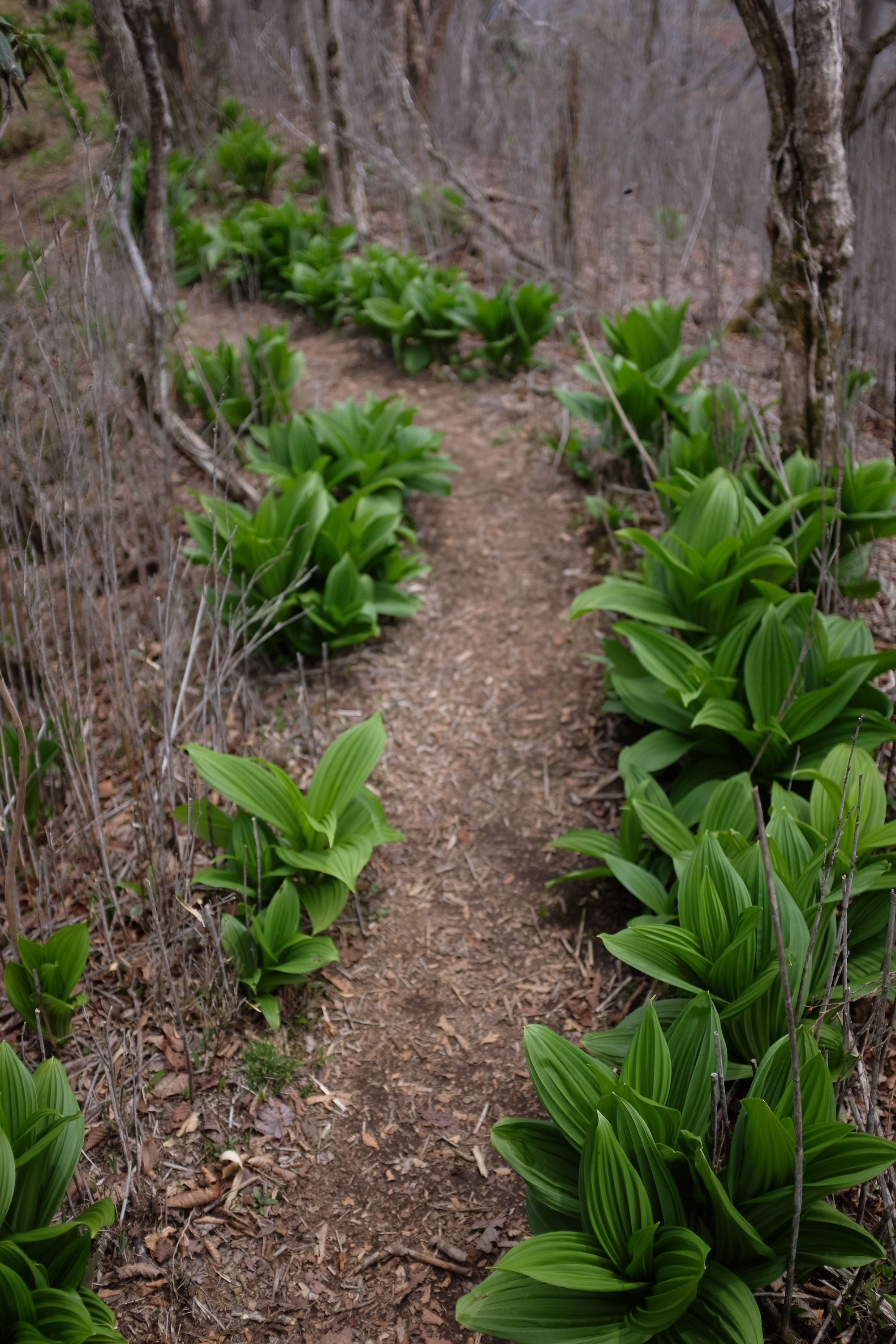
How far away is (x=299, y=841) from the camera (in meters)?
2.24

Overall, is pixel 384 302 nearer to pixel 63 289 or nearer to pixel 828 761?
pixel 63 289

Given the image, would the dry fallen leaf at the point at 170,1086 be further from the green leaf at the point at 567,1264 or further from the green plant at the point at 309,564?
the green plant at the point at 309,564

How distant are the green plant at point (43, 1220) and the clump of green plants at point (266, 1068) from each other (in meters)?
0.44

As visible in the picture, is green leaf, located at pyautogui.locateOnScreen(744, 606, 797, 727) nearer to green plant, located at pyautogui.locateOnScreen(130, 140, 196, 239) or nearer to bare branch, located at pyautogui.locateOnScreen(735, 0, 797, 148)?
bare branch, located at pyautogui.locateOnScreen(735, 0, 797, 148)

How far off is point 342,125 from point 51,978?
6.12m

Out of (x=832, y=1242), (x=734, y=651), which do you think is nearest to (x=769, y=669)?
(x=734, y=651)

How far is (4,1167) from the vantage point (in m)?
1.39

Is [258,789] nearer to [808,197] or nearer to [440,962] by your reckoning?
[440,962]

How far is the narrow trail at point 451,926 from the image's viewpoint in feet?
5.60

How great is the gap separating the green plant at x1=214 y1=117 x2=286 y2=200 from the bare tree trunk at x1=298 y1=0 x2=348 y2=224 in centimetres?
70

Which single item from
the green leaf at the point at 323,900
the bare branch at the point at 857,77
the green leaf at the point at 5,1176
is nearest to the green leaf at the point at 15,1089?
the green leaf at the point at 5,1176

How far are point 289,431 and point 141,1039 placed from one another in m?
2.54

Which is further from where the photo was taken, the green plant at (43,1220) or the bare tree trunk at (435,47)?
the bare tree trunk at (435,47)

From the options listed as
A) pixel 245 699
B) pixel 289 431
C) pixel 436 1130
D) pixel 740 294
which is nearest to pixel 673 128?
pixel 740 294
